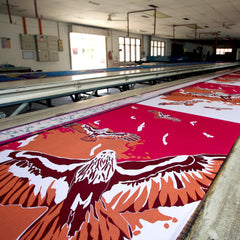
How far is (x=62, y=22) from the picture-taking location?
9.59 m

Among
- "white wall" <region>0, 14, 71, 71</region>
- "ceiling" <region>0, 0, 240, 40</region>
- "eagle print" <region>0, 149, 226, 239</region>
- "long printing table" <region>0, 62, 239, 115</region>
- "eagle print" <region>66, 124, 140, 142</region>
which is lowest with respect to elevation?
"eagle print" <region>0, 149, 226, 239</region>

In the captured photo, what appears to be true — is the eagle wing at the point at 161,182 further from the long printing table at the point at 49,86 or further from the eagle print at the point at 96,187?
the long printing table at the point at 49,86

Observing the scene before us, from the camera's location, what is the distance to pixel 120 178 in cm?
67

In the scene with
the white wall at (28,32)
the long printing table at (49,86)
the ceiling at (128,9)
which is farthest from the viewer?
the white wall at (28,32)

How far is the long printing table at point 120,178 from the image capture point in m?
0.48

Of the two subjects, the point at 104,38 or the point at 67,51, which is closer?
the point at 67,51

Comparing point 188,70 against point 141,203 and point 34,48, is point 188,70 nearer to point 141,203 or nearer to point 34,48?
point 141,203

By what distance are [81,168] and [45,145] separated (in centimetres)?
28

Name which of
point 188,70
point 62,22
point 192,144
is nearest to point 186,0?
point 188,70

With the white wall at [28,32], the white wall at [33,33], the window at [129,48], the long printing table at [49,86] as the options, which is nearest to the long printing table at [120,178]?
the long printing table at [49,86]

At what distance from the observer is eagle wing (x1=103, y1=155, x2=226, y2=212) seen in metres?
0.56

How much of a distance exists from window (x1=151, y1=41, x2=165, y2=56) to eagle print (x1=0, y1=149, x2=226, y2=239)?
57.2ft

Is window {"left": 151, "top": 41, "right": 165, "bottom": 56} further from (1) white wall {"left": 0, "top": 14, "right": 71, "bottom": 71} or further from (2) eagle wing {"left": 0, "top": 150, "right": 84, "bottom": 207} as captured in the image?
(2) eagle wing {"left": 0, "top": 150, "right": 84, "bottom": 207}

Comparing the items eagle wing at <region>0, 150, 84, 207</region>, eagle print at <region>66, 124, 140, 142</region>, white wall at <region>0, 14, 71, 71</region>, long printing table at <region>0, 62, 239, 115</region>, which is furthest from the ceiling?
eagle wing at <region>0, 150, 84, 207</region>
